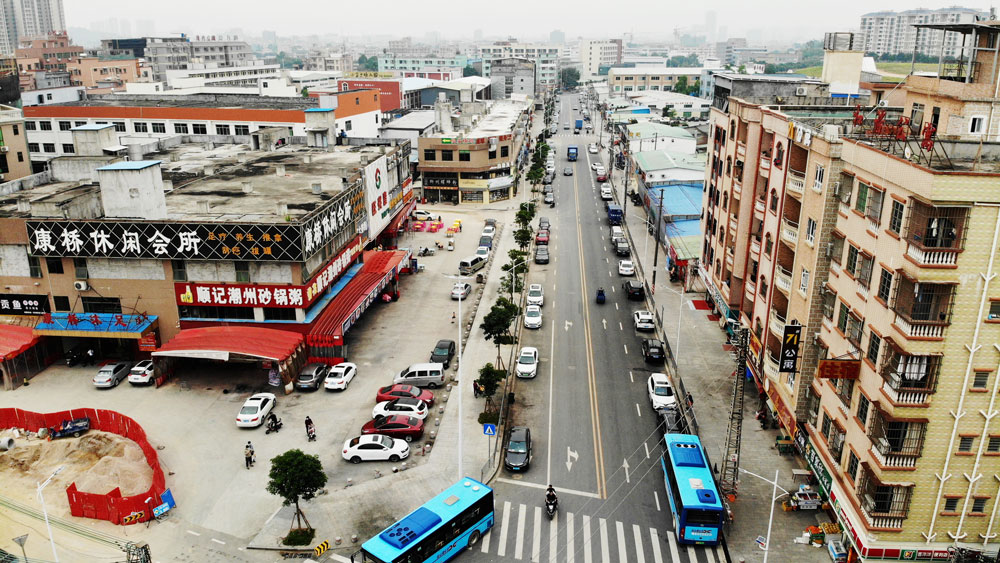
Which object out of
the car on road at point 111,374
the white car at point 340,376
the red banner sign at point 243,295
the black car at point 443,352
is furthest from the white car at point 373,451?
the car on road at point 111,374

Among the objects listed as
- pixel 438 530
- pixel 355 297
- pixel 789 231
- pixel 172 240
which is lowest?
pixel 438 530

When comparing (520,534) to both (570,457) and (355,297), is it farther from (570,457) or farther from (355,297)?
(355,297)

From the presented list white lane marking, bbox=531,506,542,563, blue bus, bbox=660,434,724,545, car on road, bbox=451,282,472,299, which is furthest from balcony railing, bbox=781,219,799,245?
car on road, bbox=451,282,472,299

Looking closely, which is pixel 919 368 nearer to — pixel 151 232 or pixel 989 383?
pixel 989 383

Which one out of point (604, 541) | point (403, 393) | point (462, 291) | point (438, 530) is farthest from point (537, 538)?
point (462, 291)

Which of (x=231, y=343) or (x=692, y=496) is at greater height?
(x=231, y=343)

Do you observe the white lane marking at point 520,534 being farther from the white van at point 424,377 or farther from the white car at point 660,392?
the white van at point 424,377

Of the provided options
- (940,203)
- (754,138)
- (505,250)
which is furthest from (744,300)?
(505,250)
